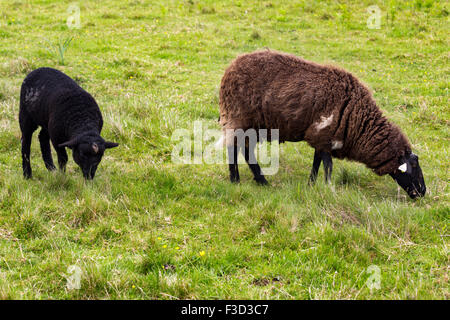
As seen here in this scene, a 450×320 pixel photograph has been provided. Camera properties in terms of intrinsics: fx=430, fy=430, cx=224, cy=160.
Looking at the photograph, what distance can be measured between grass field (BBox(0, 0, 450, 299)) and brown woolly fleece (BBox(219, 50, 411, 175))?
0.61 metres

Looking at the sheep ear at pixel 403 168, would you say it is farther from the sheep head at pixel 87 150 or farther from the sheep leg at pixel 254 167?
the sheep head at pixel 87 150

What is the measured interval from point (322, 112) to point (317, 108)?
0.09 meters

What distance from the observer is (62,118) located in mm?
5902

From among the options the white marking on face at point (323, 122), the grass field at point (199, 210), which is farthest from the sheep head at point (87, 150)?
the white marking on face at point (323, 122)

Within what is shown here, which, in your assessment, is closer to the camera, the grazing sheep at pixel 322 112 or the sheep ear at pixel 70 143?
the sheep ear at pixel 70 143

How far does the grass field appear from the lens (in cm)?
385

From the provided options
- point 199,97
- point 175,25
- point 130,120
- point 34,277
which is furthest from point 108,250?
point 175,25

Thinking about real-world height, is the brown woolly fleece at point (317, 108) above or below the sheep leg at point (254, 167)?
above

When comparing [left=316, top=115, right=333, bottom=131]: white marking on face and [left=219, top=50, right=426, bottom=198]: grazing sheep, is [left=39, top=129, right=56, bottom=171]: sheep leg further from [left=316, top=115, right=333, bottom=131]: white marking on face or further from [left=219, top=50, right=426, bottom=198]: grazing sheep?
[left=316, top=115, right=333, bottom=131]: white marking on face

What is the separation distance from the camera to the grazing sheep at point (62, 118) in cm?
570

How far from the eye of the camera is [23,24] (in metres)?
14.4

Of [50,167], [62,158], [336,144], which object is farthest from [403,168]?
[50,167]
